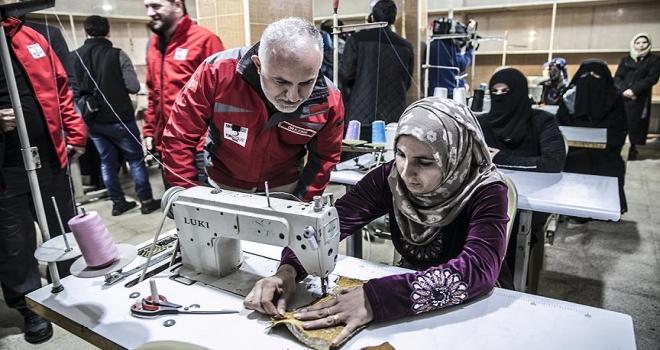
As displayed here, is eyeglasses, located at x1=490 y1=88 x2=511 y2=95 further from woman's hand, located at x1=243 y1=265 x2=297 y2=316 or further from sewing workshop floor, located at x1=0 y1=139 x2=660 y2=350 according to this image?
woman's hand, located at x1=243 y1=265 x2=297 y2=316

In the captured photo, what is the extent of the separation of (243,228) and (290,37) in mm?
537

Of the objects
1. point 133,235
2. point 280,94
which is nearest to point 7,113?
point 280,94

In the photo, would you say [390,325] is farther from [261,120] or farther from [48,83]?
[48,83]

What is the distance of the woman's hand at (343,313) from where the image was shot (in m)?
0.88

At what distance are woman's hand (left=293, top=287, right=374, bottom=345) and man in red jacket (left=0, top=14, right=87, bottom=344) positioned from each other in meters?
1.30

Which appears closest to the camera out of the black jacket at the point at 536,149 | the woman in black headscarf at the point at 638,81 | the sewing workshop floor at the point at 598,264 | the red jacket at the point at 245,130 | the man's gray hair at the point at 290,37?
the man's gray hair at the point at 290,37

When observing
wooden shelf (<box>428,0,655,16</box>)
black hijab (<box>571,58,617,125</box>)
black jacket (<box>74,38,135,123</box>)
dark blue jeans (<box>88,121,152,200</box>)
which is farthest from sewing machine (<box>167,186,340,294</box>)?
wooden shelf (<box>428,0,655,16</box>)

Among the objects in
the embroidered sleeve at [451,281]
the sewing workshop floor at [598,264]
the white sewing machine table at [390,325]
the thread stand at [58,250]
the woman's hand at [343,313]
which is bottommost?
the sewing workshop floor at [598,264]

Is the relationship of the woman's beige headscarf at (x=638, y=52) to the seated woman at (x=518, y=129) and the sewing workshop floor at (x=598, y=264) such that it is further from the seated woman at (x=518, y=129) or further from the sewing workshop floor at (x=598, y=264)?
the seated woman at (x=518, y=129)

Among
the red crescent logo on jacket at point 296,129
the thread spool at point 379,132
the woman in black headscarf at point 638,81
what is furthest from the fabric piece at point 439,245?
the woman in black headscarf at point 638,81

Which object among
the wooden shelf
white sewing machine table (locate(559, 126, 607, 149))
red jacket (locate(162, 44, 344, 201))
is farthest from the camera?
the wooden shelf

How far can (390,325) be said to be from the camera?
2.98ft

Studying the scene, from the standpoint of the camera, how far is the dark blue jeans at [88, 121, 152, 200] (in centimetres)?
346

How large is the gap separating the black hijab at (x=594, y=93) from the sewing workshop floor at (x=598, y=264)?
78cm
